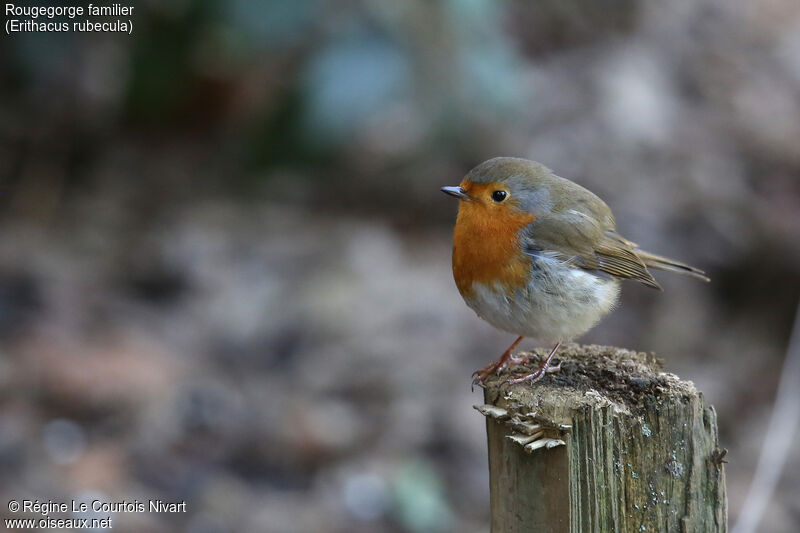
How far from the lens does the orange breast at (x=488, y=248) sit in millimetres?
3064

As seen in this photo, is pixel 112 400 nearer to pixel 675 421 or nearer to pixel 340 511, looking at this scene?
pixel 340 511

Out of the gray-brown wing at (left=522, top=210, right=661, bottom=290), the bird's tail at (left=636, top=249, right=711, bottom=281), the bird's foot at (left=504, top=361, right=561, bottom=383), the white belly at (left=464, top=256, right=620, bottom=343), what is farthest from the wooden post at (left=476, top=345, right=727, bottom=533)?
the bird's tail at (left=636, top=249, right=711, bottom=281)

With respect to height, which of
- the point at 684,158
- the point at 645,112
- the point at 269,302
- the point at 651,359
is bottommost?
the point at 651,359

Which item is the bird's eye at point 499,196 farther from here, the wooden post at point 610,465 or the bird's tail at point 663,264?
the wooden post at point 610,465

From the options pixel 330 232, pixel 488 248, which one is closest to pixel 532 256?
pixel 488 248

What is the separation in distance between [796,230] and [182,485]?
4452 mm

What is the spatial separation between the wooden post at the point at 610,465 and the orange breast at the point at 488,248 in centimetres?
89

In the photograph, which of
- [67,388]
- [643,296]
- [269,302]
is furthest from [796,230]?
[67,388]

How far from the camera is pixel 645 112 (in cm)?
769

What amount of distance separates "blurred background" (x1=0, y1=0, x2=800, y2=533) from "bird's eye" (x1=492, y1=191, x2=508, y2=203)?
1330mm

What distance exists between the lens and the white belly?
3.02 meters

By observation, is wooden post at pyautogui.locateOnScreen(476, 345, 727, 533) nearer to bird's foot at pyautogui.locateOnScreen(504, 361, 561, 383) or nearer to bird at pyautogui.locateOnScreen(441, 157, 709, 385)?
bird's foot at pyautogui.locateOnScreen(504, 361, 561, 383)

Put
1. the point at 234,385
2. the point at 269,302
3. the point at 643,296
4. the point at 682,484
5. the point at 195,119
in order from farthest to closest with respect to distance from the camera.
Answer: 1. the point at 195,119
2. the point at 643,296
3. the point at 269,302
4. the point at 234,385
5. the point at 682,484

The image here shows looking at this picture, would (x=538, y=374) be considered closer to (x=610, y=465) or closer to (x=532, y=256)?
(x=610, y=465)
